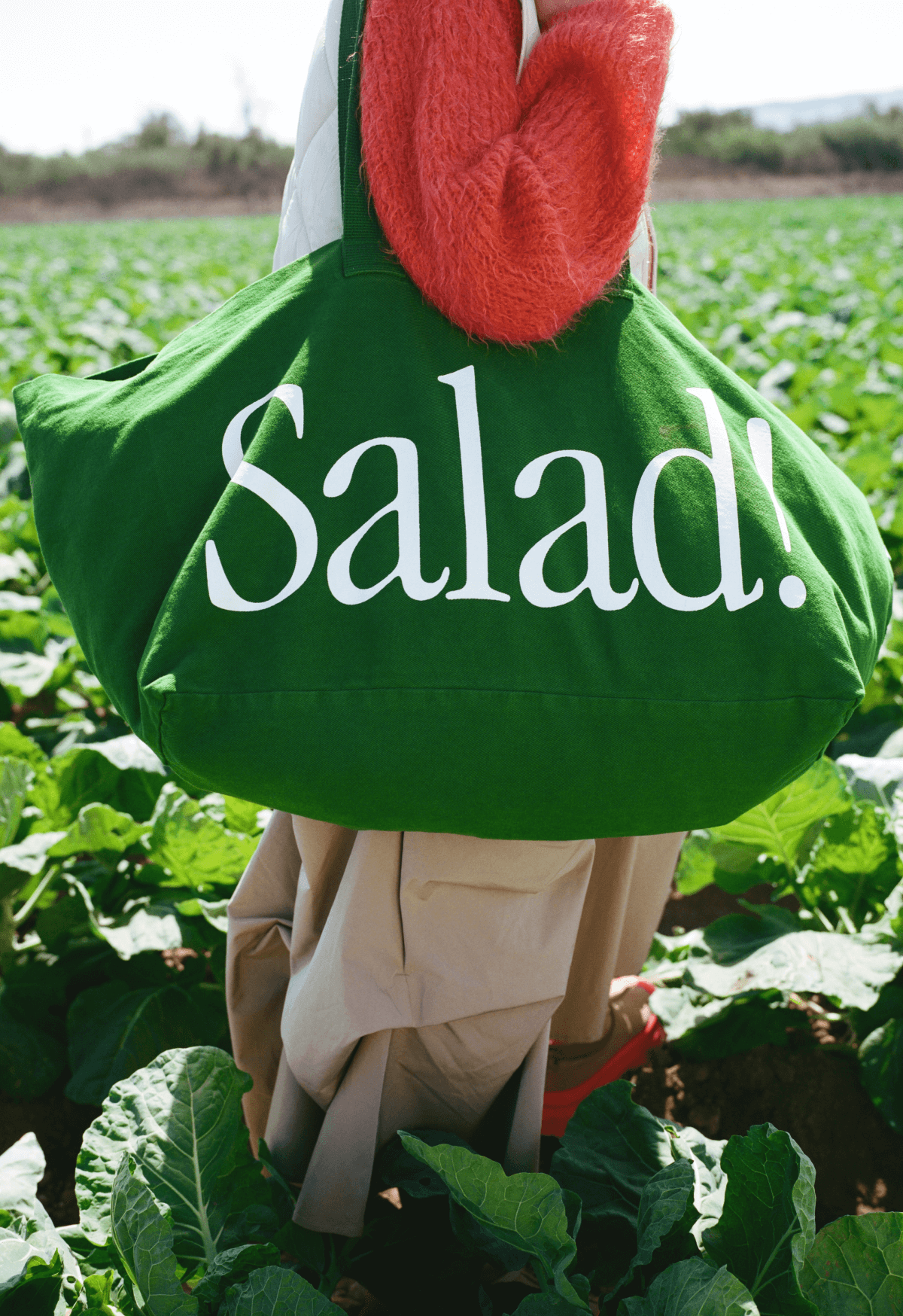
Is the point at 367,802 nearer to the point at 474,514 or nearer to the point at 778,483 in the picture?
the point at 474,514

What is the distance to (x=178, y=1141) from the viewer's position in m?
1.11

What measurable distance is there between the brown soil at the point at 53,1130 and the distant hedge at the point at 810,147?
142ft

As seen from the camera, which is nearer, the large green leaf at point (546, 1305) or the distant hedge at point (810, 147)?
the large green leaf at point (546, 1305)

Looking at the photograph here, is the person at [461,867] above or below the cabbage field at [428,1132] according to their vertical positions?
above

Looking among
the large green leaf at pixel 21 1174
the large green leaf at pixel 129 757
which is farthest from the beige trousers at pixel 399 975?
the large green leaf at pixel 129 757

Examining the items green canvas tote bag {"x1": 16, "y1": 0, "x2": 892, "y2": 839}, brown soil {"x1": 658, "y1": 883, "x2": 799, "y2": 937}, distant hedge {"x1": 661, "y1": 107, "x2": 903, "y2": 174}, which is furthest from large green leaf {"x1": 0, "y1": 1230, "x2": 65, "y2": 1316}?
distant hedge {"x1": 661, "y1": 107, "x2": 903, "y2": 174}

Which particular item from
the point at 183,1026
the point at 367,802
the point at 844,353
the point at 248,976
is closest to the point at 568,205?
the point at 367,802

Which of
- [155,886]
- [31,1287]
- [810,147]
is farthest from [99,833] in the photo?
[810,147]

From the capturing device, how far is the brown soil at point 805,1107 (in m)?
1.48

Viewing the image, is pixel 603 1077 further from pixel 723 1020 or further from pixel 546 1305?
pixel 546 1305

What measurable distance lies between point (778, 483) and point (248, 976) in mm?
756

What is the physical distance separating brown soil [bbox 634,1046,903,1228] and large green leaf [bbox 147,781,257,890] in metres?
0.70

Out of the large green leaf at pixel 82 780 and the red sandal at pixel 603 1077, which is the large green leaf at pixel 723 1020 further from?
the large green leaf at pixel 82 780

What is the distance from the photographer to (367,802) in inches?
32.6
